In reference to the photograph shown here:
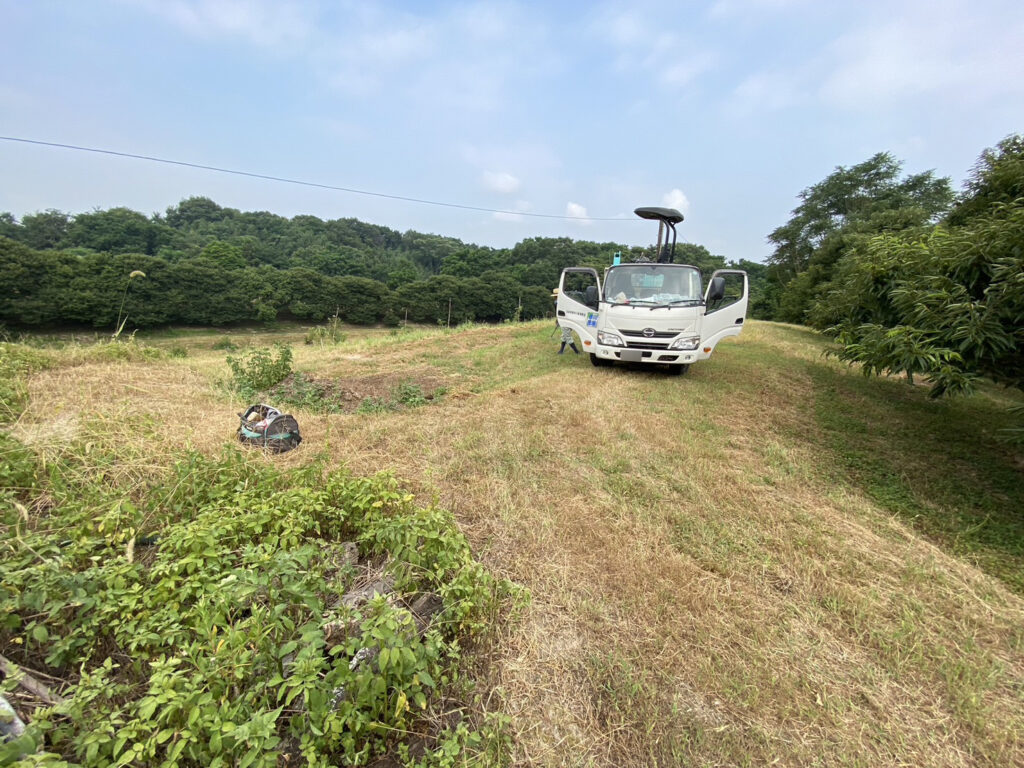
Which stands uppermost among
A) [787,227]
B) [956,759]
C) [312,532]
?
[787,227]

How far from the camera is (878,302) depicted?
5289 millimetres

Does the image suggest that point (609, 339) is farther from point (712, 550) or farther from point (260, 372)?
point (260, 372)

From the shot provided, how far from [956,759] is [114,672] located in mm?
3258

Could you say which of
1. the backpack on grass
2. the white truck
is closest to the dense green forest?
the white truck

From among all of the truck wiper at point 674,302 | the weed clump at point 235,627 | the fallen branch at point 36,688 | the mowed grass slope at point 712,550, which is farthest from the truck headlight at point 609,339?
the fallen branch at point 36,688

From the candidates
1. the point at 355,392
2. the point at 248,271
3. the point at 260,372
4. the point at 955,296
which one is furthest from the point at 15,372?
the point at 248,271

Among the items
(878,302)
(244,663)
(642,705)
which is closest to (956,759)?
(642,705)

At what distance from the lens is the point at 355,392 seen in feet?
20.7

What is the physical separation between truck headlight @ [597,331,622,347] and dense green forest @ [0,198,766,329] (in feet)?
23.0

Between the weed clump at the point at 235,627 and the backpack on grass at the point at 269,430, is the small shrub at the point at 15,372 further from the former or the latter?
the weed clump at the point at 235,627

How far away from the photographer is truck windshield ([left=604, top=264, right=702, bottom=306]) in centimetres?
646

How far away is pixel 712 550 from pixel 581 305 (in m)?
5.42

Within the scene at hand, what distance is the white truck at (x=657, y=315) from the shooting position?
621cm

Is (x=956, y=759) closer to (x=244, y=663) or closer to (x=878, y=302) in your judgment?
(x=244, y=663)
